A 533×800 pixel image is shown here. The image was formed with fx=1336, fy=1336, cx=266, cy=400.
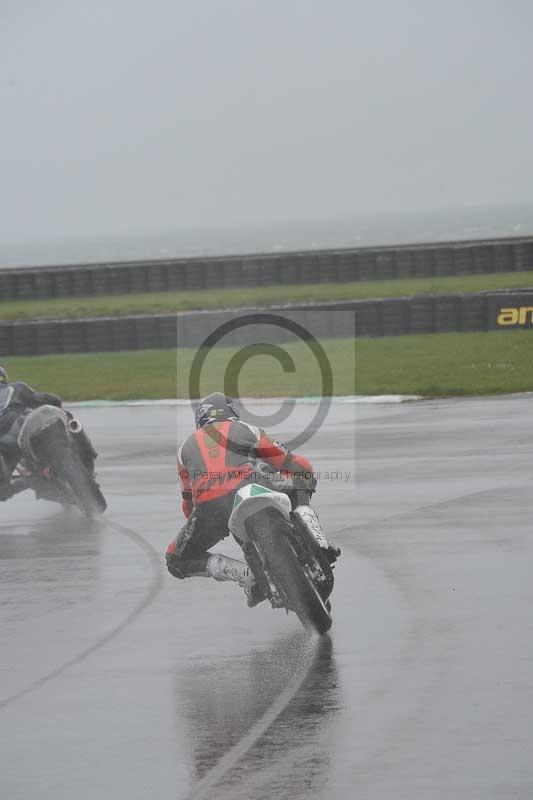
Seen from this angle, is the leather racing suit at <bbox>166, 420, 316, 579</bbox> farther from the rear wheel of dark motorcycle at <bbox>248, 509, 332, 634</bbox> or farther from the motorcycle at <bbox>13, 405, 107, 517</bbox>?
the motorcycle at <bbox>13, 405, 107, 517</bbox>

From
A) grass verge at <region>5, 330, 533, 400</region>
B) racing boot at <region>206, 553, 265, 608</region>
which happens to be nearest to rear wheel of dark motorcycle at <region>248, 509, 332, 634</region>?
racing boot at <region>206, 553, 265, 608</region>

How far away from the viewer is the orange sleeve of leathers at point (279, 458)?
7996 mm

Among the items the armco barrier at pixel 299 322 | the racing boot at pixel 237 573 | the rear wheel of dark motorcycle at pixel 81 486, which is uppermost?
the racing boot at pixel 237 573

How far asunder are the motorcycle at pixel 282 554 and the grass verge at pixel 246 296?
71.4ft

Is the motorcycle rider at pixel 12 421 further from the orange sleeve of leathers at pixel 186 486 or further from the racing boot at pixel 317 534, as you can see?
the racing boot at pixel 317 534


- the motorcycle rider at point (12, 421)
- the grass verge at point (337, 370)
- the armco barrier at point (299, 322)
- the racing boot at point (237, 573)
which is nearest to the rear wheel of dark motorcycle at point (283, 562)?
the racing boot at point (237, 573)

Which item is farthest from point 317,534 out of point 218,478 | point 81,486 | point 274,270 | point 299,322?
point 274,270

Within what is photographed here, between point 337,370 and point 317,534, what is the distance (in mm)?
13904

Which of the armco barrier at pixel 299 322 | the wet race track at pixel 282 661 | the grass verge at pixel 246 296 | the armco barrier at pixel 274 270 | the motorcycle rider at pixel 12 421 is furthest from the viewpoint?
the armco barrier at pixel 274 270

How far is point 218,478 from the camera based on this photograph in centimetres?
780

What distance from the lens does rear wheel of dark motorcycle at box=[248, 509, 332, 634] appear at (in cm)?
730

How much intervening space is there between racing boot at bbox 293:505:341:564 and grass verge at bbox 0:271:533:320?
2159cm

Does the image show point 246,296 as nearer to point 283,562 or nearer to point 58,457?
point 58,457

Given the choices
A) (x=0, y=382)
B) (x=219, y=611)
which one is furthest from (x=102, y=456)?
(x=219, y=611)
